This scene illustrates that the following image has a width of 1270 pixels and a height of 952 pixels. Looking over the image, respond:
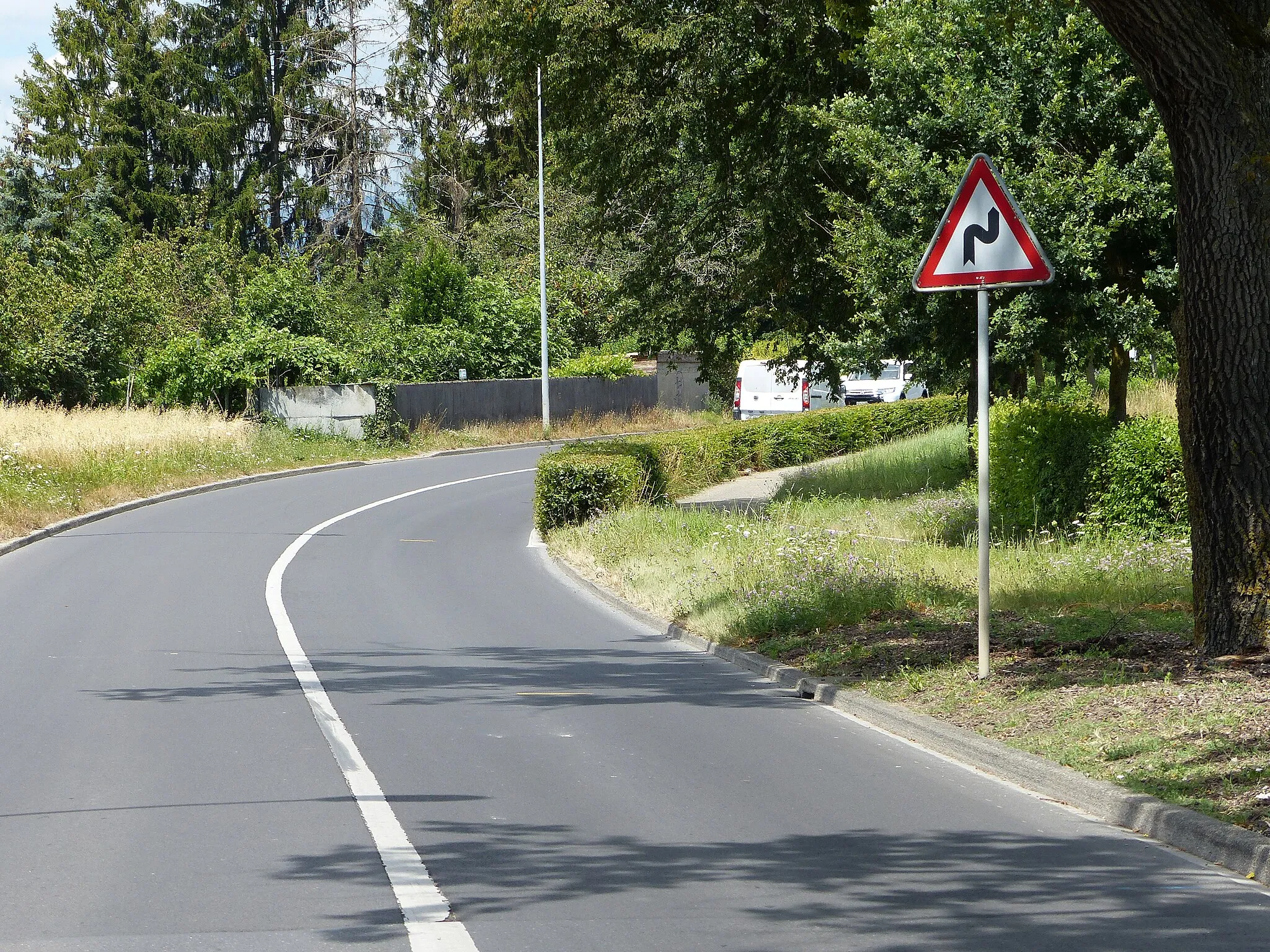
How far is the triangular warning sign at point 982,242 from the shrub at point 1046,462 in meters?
7.18

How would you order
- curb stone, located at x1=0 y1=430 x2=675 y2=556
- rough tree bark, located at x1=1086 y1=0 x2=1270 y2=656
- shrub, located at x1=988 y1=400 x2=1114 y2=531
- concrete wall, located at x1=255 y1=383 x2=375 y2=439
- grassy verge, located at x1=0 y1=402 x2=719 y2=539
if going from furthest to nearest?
concrete wall, located at x1=255 y1=383 x2=375 y2=439, grassy verge, located at x1=0 y1=402 x2=719 y2=539, curb stone, located at x1=0 y1=430 x2=675 y2=556, shrub, located at x1=988 y1=400 x2=1114 y2=531, rough tree bark, located at x1=1086 y1=0 x2=1270 y2=656

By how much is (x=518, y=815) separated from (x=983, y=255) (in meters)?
4.39

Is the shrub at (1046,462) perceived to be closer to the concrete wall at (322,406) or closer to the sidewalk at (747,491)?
the sidewalk at (747,491)

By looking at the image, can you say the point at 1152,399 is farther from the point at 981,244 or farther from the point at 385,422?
the point at 385,422

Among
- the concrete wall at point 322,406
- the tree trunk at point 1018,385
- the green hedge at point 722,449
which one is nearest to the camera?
the green hedge at point 722,449

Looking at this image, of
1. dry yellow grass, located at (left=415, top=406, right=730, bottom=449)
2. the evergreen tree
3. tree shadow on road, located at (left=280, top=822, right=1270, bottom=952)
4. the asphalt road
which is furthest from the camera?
the evergreen tree

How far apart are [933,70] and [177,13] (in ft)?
160

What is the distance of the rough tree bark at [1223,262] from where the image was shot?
8.24 m

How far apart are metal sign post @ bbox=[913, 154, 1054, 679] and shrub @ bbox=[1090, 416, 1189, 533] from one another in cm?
657

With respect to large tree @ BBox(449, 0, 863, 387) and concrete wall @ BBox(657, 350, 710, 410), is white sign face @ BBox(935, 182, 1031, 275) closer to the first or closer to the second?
large tree @ BBox(449, 0, 863, 387)

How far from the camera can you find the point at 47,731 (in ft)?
27.1

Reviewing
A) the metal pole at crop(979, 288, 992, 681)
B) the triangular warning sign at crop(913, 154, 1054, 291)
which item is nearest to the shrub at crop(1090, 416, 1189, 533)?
the metal pole at crop(979, 288, 992, 681)

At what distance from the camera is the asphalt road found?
498cm

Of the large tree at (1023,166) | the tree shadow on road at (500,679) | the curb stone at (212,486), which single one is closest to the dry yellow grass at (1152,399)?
the large tree at (1023,166)
